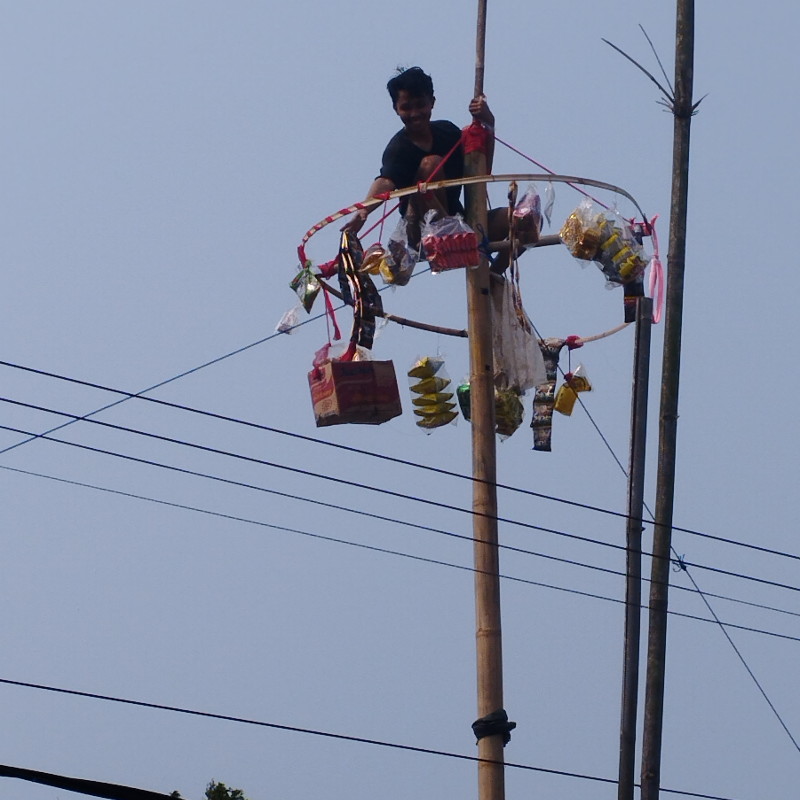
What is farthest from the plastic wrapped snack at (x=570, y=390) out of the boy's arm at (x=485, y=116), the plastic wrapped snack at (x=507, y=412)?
the boy's arm at (x=485, y=116)

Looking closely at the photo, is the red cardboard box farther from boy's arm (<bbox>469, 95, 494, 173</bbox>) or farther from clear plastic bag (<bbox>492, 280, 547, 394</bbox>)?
boy's arm (<bbox>469, 95, 494, 173</bbox>)

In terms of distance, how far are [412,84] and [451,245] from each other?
111 centimetres

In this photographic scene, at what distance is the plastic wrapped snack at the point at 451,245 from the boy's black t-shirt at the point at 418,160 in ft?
1.38

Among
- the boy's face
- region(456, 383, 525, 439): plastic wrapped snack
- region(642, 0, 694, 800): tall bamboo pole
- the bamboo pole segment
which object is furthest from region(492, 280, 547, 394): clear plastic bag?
region(642, 0, 694, 800): tall bamboo pole

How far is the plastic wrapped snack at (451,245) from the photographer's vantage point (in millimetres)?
10203

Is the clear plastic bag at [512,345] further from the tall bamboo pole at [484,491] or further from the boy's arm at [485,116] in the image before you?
the boy's arm at [485,116]

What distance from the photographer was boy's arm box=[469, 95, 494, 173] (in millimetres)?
10508

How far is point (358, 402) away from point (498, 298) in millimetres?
1084

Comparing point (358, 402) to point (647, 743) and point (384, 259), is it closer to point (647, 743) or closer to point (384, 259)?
point (384, 259)

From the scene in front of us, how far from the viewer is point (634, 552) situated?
10852mm

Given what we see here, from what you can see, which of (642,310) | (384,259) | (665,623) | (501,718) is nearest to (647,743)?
(665,623)

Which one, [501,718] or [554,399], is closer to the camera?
[501,718]

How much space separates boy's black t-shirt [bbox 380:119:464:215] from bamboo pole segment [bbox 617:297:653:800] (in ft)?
4.35

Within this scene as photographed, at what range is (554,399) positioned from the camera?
11.3 m
